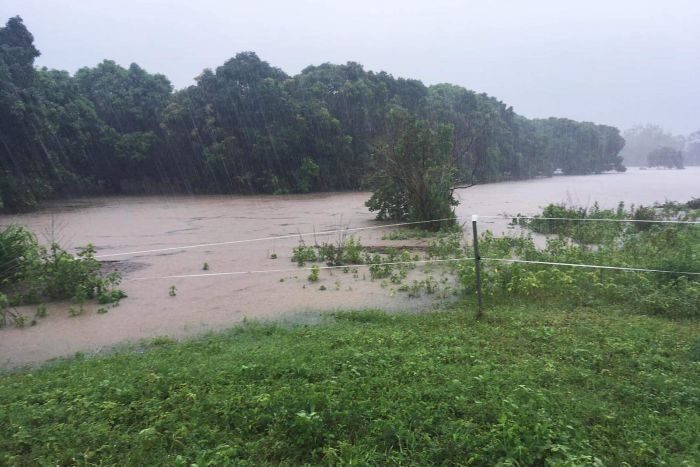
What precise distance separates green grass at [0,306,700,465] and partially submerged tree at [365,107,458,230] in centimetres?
757

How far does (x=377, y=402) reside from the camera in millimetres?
3154

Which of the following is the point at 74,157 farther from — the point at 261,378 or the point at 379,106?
the point at 261,378

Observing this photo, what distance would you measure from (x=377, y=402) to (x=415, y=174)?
965cm

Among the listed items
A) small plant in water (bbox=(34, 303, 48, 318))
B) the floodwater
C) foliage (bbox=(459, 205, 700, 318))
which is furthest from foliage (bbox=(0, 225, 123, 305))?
foliage (bbox=(459, 205, 700, 318))

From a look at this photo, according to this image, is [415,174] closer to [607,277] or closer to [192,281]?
[192,281]

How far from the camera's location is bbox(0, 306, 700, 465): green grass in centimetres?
271

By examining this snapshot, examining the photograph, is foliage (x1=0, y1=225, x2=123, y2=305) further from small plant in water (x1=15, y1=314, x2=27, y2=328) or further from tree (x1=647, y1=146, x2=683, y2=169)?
tree (x1=647, y1=146, x2=683, y2=169)

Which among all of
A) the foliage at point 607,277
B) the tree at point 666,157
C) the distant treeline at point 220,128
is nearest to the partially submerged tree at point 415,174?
the foliage at point 607,277

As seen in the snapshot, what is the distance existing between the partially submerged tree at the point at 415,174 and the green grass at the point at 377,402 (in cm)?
757

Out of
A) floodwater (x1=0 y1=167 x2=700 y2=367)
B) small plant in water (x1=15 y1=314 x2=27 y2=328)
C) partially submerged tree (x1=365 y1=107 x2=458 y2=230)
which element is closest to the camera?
floodwater (x1=0 y1=167 x2=700 y2=367)

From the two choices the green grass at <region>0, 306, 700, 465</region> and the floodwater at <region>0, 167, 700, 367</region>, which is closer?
the green grass at <region>0, 306, 700, 465</region>

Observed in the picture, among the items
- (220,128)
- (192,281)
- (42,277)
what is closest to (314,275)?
(192,281)

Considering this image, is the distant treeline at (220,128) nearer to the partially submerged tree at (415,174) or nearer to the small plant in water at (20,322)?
the partially submerged tree at (415,174)

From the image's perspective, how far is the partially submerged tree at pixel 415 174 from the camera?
11992 millimetres
